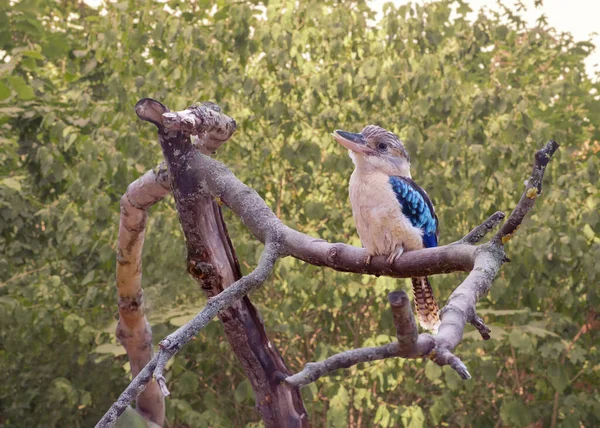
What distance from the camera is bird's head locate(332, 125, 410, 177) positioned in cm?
232

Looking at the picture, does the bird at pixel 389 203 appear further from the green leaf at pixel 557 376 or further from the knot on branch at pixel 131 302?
the green leaf at pixel 557 376

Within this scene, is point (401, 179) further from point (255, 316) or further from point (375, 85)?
point (375, 85)

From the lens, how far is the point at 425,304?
2.40 m

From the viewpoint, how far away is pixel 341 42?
15.8 feet

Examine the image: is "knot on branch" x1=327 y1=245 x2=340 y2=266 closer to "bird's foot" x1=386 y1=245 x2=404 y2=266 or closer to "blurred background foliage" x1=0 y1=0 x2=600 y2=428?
"bird's foot" x1=386 y1=245 x2=404 y2=266

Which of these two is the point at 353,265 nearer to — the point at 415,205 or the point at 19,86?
the point at 415,205

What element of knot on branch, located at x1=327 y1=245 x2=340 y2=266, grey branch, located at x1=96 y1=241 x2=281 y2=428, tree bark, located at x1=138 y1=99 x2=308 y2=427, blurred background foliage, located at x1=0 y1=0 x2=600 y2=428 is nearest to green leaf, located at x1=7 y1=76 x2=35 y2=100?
blurred background foliage, located at x1=0 y1=0 x2=600 y2=428

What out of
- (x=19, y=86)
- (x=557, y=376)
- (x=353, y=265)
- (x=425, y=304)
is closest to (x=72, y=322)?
(x=19, y=86)

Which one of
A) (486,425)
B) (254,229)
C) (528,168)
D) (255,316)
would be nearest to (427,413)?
(486,425)

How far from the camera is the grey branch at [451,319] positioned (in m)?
1.25

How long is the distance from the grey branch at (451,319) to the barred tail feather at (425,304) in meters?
0.55

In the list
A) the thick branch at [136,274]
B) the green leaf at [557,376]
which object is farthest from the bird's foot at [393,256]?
the green leaf at [557,376]

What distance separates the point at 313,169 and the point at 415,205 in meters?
2.92

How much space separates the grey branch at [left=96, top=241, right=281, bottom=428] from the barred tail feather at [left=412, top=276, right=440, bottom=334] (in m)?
0.59
